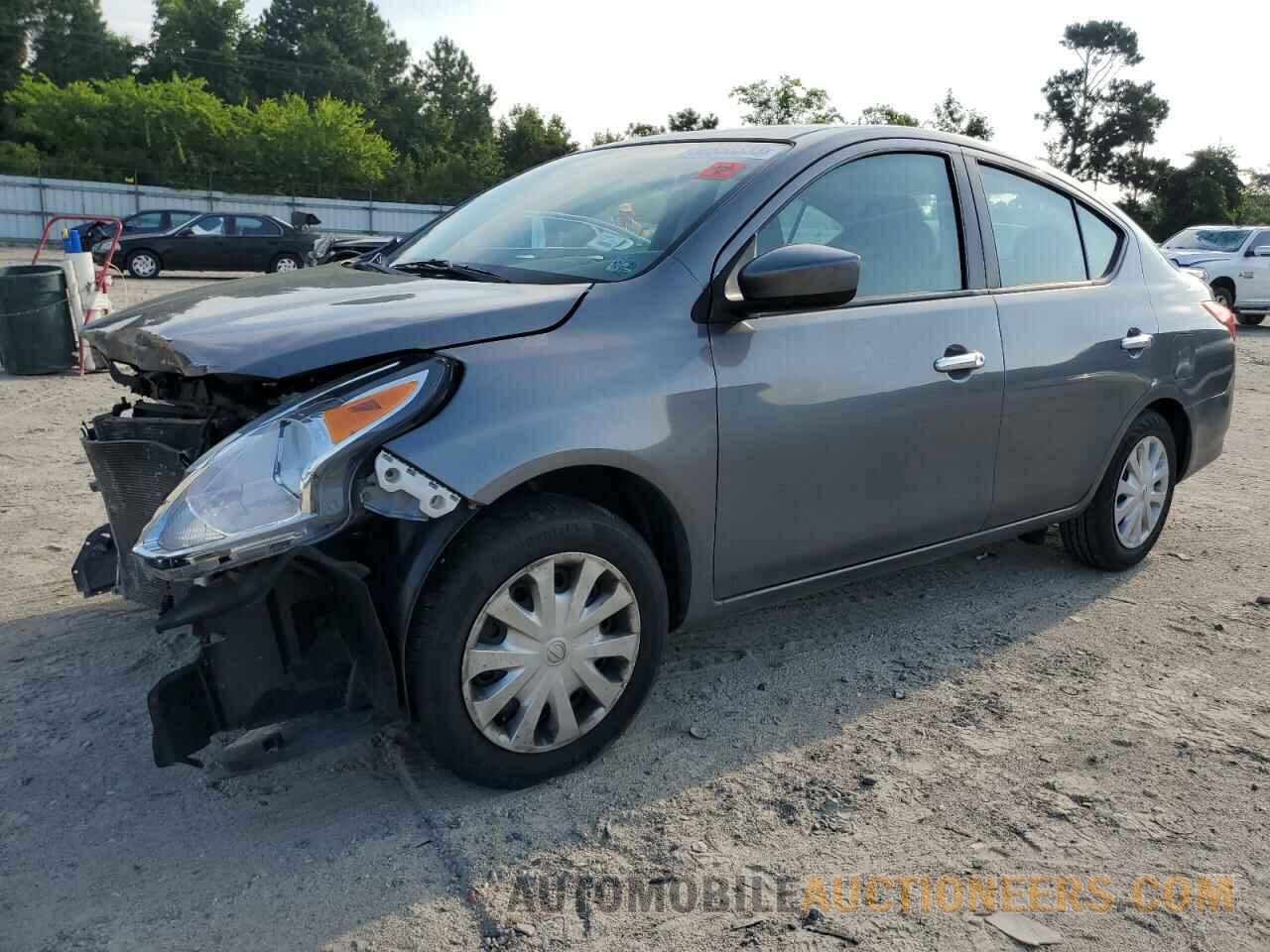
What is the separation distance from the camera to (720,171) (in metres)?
3.34

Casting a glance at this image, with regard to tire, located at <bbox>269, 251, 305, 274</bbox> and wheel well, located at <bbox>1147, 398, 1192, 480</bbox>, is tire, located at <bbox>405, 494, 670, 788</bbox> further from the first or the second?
tire, located at <bbox>269, 251, 305, 274</bbox>

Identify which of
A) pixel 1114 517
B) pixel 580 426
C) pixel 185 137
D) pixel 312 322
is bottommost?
pixel 1114 517

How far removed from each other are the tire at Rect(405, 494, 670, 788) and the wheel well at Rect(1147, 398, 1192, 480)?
2.85 metres

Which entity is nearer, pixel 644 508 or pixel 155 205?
pixel 644 508

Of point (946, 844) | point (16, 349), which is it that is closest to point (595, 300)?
point (946, 844)

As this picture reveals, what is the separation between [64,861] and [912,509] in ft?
8.61

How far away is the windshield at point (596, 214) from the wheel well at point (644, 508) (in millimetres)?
575

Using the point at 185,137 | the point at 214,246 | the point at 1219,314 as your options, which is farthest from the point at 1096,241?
the point at 185,137

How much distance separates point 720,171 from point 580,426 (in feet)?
3.65

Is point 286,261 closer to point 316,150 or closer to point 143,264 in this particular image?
point 143,264

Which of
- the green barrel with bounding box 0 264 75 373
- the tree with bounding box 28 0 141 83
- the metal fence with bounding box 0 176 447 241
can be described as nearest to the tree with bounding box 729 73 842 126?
the metal fence with bounding box 0 176 447 241

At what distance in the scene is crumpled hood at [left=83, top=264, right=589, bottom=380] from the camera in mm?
2520

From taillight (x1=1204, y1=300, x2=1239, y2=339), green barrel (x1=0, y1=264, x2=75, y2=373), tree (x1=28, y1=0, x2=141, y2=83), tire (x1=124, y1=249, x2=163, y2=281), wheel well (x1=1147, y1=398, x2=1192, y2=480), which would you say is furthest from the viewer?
tree (x1=28, y1=0, x2=141, y2=83)

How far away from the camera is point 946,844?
2.66 metres
